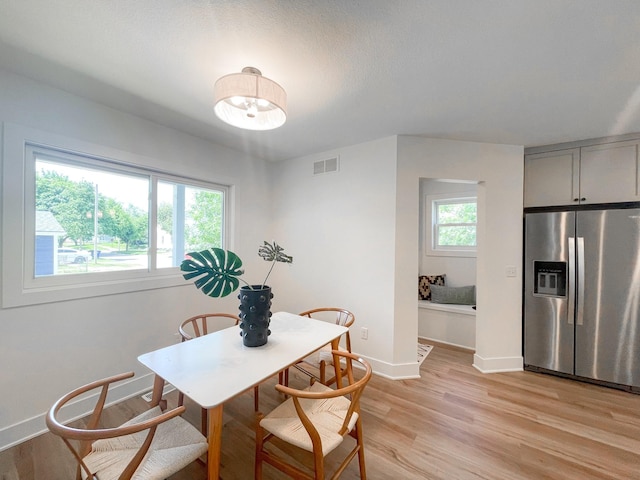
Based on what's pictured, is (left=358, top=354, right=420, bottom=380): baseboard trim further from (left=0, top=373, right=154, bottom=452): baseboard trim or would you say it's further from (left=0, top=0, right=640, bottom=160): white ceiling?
(left=0, top=0, right=640, bottom=160): white ceiling

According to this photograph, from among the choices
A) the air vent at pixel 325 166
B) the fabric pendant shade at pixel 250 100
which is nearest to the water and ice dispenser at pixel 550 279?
the air vent at pixel 325 166

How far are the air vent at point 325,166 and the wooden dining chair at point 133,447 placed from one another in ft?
8.52

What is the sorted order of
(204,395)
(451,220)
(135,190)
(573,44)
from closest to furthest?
(204,395)
(573,44)
(135,190)
(451,220)

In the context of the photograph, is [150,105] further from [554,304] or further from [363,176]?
[554,304]

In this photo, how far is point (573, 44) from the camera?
4.51 ft

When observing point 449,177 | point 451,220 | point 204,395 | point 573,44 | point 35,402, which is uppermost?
point 573,44

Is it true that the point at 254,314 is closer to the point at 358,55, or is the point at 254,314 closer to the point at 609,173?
the point at 358,55

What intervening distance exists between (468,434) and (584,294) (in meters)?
1.89

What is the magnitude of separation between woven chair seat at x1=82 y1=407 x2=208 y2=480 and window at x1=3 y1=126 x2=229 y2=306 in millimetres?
1337

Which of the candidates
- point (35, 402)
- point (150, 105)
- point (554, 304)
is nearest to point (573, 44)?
point (554, 304)

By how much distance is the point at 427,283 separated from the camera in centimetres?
400

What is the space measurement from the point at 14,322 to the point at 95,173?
47.8 inches

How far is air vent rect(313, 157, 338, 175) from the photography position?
3.03m

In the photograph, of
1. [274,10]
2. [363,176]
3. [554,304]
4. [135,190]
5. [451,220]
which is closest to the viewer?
[274,10]
